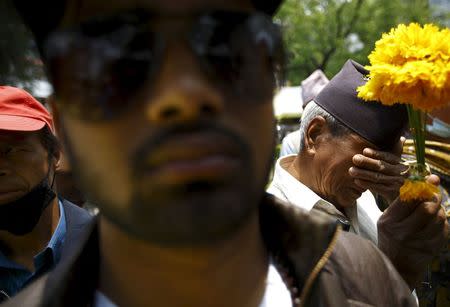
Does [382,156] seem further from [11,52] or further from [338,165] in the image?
[11,52]

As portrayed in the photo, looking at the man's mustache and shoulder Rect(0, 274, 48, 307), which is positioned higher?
the man's mustache

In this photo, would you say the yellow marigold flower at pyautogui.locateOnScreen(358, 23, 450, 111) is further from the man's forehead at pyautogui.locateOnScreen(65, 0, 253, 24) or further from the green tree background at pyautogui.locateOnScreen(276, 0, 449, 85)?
the green tree background at pyautogui.locateOnScreen(276, 0, 449, 85)

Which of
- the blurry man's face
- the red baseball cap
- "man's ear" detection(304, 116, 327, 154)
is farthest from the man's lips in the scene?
"man's ear" detection(304, 116, 327, 154)

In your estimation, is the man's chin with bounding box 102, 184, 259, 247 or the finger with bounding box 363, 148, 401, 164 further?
the finger with bounding box 363, 148, 401, 164

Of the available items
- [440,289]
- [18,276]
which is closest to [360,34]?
[440,289]

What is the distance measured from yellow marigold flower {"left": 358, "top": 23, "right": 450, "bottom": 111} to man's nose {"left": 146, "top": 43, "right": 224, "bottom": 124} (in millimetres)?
1048

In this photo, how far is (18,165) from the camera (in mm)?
2996

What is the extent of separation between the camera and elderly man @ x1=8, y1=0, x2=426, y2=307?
1291 millimetres

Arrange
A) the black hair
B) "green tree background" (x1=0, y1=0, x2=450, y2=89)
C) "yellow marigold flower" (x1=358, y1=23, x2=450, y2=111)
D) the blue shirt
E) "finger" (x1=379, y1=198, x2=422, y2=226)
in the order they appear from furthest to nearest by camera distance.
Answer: "green tree background" (x1=0, y1=0, x2=450, y2=89) < the black hair < the blue shirt < "finger" (x1=379, y1=198, x2=422, y2=226) < "yellow marigold flower" (x1=358, y1=23, x2=450, y2=111)

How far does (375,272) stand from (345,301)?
18 centimetres

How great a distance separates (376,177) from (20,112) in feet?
6.33

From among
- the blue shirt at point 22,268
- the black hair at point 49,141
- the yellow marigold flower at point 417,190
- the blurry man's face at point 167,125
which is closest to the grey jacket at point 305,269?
the blurry man's face at point 167,125

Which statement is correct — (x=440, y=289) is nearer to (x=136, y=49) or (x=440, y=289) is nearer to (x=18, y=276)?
(x=18, y=276)

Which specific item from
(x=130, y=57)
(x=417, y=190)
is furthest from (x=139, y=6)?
(x=417, y=190)
